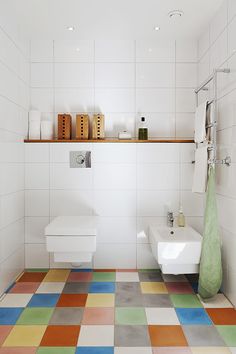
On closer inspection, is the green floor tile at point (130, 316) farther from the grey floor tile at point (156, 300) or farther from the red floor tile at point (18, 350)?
the red floor tile at point (18, 350)

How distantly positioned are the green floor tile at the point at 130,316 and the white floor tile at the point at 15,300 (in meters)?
0.75

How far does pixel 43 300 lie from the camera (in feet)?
8.09

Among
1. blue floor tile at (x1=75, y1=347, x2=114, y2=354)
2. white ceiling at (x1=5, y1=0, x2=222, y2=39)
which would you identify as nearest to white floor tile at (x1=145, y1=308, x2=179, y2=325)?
blue floor tile at (x1=75, y1=347, x2=114, y2=354)

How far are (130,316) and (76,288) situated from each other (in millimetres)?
687

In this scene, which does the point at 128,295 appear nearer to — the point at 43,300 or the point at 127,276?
the point at 127,276

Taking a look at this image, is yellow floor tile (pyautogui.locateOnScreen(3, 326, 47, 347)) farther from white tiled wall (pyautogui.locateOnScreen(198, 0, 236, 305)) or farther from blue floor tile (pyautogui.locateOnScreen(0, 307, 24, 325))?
white tiled wall (pyautogui.locateOnScreen(198, 0, 236, 305))

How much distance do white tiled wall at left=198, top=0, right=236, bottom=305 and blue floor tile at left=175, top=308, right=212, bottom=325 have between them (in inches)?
11.9

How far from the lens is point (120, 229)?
317cm

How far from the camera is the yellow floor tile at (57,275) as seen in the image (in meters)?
2.92

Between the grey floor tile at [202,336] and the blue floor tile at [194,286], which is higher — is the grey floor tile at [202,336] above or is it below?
below

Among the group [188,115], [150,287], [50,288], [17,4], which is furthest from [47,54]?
[150,287]

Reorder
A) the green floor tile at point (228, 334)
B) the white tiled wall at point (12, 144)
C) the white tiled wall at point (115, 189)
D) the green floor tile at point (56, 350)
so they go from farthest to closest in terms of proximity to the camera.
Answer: the white tiled wall at point (115, 189) → the white tiled wall at point (12, 144) → the green floor tile at point (228, 334) → the green floor tile at point (56, 350)

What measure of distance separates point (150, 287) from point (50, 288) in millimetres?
885

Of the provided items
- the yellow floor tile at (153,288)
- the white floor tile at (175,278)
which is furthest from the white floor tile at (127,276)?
the white floor tile at (175,278)
